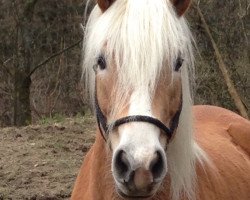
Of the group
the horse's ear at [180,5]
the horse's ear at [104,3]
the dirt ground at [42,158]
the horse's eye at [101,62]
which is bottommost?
the dirt ground at [42,158]

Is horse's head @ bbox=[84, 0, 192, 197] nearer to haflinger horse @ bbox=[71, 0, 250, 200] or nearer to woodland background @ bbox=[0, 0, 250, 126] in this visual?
haflinger horse @ bbox=[71, 0, 250, 200]

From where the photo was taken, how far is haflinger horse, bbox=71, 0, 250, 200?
8.29 feet

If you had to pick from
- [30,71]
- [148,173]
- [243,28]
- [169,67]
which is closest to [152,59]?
[169,67]

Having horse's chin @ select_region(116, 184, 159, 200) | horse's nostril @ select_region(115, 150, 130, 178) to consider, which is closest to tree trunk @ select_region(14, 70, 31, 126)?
horse's chin @ select_region(116, 184, 159, 200)

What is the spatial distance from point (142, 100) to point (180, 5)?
0.60m

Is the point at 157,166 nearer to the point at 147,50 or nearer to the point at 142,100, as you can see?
the point at 142,100

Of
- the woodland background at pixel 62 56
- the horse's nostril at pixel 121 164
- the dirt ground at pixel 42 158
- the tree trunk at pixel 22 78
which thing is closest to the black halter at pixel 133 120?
the horse's nostril at pixel 121 164

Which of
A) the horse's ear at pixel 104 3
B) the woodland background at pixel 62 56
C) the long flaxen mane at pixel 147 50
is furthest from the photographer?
the woodland background at pixel 62 56

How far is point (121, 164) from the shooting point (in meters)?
2.51

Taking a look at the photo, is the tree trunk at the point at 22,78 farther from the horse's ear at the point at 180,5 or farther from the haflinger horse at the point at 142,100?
the horse's ear at the point at 180,5

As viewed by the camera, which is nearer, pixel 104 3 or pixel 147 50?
pixel 147 50

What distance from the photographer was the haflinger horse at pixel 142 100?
8.29 feet

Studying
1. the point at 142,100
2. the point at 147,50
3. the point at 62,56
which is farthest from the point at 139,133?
the point at 62,56

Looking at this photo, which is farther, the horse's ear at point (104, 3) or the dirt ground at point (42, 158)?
the dirt ground at point (42, 158)
